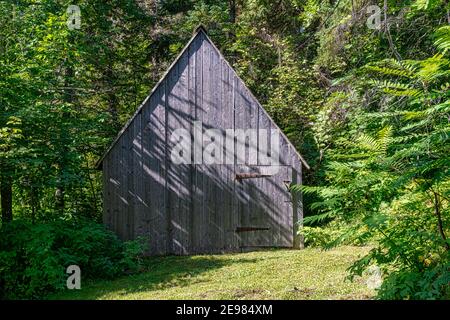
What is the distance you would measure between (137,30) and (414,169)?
17.9 meters

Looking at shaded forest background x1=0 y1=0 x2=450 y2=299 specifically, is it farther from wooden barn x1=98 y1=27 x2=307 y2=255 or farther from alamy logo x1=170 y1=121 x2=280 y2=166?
alamy logo x1=170 y1=121 x2=280 y2=166

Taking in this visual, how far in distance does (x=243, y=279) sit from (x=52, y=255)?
4108mm

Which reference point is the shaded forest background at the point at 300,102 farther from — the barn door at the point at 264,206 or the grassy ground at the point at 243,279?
the barn door at the point at 264,206

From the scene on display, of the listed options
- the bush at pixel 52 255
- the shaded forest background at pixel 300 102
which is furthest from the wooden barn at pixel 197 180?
the bush at pixel 52 255

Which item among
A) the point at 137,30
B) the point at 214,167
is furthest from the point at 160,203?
the point at 137,30

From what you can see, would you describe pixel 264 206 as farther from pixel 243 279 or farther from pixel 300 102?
pixel 300 102

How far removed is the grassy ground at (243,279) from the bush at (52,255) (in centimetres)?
53

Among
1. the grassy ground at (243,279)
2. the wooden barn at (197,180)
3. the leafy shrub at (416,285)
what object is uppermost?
the wooden barn at (197,180)

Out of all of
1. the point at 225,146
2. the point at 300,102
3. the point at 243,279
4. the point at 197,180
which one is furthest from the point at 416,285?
the point at 300,102

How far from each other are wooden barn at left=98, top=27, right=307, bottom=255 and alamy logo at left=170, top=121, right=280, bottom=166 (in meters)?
0.06

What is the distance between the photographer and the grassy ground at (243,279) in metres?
7.27

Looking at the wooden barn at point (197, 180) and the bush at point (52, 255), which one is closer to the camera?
the bush at point (52, 255)

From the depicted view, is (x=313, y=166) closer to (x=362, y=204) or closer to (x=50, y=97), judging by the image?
(x=50, y=97)

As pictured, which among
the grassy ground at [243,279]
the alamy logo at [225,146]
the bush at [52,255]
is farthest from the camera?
the alamy logo at [225,146]
